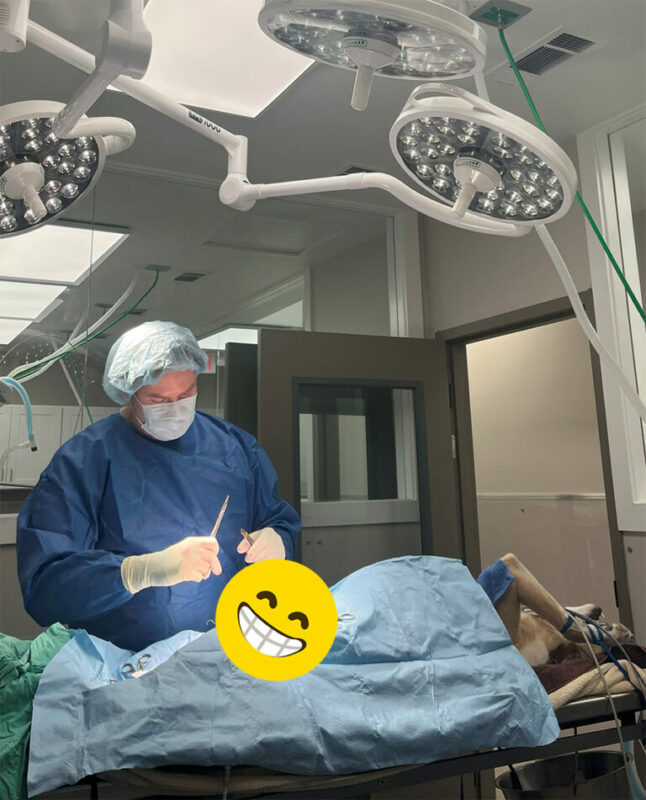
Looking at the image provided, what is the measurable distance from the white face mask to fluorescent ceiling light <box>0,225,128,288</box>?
0.67 metres

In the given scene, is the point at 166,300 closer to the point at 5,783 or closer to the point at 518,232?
the point at 518,232

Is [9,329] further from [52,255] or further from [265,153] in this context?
[265,153]

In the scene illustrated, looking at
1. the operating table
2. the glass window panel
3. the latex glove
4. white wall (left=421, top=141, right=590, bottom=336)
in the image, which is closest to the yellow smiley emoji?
the operating table

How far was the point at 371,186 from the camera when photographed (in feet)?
4.48

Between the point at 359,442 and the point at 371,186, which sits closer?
the point at 371,186

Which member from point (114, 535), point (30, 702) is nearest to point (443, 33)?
point (30, 702)

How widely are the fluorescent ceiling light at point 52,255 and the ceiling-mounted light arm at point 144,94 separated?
1.03 metres

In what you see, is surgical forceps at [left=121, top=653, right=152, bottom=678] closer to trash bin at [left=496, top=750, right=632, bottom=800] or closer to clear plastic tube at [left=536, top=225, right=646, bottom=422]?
trash bin at [left=496, top=750, right=632, bottom=800]

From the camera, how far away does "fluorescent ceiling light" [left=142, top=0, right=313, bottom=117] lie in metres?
2.04

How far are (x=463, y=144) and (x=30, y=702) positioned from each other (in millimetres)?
1157

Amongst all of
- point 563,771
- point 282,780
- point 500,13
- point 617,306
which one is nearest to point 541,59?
point 500,13

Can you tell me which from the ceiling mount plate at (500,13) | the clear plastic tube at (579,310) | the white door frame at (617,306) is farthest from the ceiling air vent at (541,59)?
the clear plastic tube at (579,310)

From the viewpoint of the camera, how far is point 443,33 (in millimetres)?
881

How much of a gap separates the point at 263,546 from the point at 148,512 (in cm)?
33
